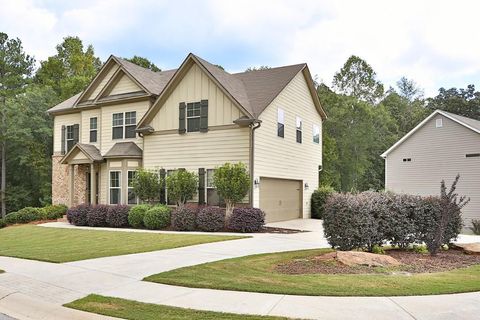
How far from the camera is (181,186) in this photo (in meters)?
18.5

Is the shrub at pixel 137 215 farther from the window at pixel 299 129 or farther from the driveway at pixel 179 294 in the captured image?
the window at pixel 299 129

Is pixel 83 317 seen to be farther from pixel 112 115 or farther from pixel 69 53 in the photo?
pixel 69 53

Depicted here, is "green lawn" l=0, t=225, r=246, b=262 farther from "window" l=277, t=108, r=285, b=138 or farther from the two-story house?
"window" l=277, t=108, r=285, b=138

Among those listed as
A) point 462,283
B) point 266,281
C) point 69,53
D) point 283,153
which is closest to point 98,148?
point 283,153

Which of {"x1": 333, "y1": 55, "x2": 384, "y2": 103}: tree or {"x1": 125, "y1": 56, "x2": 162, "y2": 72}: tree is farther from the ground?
{"x1": 125, "y1": 56, "x2": 162, "y2": 72}: tree

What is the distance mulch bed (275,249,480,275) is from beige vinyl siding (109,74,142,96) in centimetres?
1582

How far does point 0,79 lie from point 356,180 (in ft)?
109

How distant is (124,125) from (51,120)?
16508 millimetres

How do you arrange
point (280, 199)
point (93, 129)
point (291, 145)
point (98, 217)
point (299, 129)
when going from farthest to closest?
point (93, 129) → point (299, 129) → point (291, 145) → point (280, 199) → point (98, 217)

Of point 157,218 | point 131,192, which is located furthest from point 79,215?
point 157,218

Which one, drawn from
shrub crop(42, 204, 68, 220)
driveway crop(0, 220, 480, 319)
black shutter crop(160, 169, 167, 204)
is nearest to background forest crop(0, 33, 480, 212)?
shrub crop(42, 204, 68, 220)

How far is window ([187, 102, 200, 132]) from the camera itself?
19.5 meters

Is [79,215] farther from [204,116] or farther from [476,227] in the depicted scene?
[476,227]

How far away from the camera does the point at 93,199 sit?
73.3ft
